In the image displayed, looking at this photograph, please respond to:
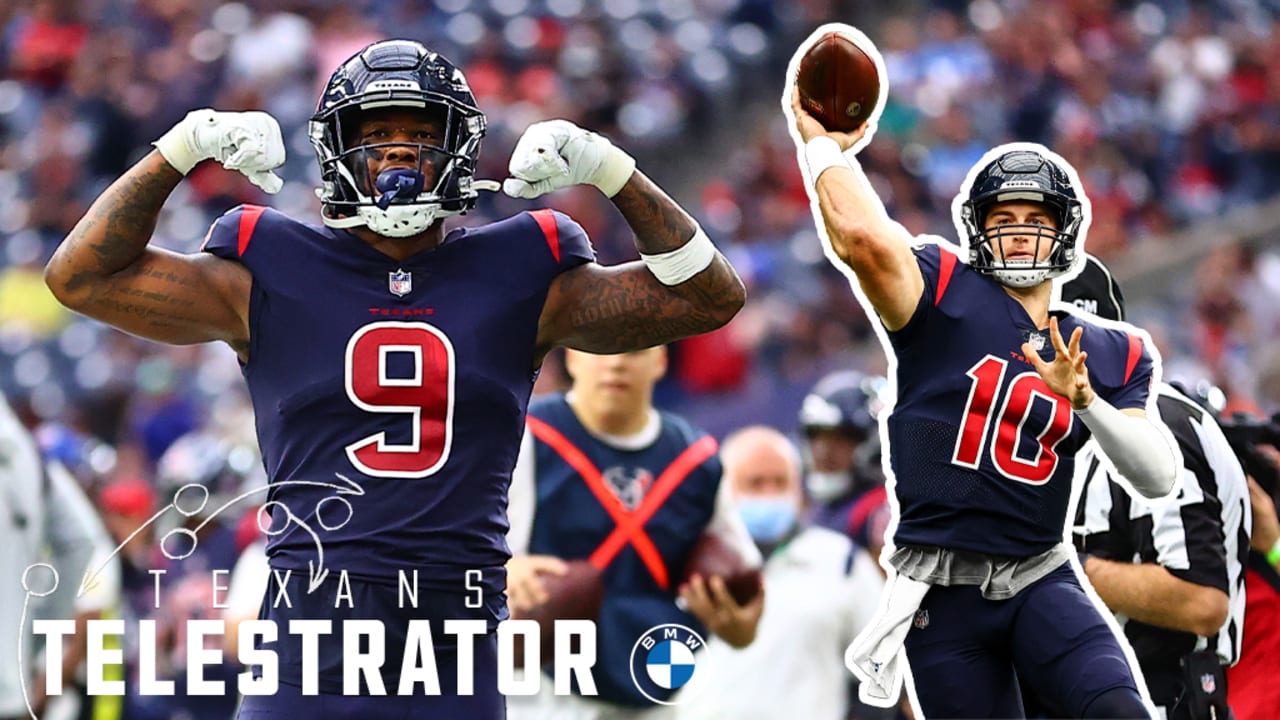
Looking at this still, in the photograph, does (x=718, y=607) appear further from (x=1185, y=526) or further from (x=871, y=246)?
(x=871, y=246)

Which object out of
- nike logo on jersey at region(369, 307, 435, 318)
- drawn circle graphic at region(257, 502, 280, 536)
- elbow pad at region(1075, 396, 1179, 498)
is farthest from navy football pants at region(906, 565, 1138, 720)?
drawn circle graphic at region(257, 502, 280, 536)

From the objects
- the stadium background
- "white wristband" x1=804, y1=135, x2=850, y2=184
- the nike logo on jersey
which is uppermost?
the stadium background

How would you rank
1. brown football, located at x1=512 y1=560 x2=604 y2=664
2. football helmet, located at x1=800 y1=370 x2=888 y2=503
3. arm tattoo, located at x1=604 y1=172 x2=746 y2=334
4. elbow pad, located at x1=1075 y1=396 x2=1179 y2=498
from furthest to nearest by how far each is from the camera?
football helmet, located at x1=800 y1=370 x2=888 y2=503 → brown football, located at x1=512 y1=560 x2=604 y2=664 → elbow pad, located at x1=1075 y1=396 x2=1179 y2=498 → arm tattoo, located at x1=604 y1=172 x2=746 y2=334

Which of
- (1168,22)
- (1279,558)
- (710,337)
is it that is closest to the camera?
(1279,558)

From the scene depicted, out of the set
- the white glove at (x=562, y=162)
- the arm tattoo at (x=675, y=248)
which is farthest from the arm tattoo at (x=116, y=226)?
the arm tattoo at (x=675, y=248)

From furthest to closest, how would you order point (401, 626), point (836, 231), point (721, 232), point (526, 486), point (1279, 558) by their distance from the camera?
point (721, 232) → point (526, 486) → point (1279, 558) → point (836, 231) → point (401, 626)

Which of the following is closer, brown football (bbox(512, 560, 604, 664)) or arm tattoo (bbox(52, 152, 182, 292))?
arm tattoo (bbox(52, 152, 182, 292))

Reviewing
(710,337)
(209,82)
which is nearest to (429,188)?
(710,337)

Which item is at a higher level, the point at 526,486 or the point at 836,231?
the point at 836,231

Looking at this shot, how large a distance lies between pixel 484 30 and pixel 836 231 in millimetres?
10834

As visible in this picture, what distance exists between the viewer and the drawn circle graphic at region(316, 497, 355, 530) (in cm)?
415

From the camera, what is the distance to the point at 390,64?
Answer: 169 inches

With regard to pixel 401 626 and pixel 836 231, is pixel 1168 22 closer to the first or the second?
pixel 836 231

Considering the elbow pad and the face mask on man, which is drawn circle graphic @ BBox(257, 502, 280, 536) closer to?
the elbow pad
